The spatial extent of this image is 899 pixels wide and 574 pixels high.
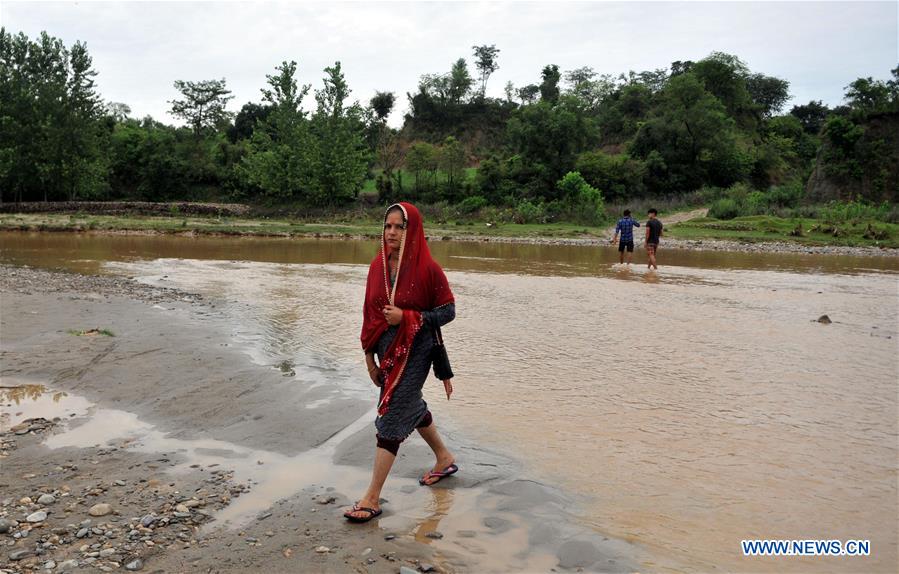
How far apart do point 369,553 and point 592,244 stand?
93.8ft

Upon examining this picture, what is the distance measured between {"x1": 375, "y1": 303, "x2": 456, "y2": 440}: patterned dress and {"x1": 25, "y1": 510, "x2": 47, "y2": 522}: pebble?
2.05 m

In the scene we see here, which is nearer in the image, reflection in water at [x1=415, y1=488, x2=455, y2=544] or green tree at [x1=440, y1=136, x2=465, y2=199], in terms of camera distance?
reflection in water at [x1=415, y1=488, x2=455, y2=544]

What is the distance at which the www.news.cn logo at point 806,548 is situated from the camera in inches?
149

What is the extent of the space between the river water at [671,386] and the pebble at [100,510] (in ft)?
8.01

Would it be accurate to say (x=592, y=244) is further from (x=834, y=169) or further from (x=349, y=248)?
(x=834, y=169)

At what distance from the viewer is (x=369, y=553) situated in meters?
3.59

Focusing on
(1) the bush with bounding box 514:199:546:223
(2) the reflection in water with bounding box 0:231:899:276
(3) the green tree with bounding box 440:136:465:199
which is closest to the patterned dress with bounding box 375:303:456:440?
(2) the reflection in water with bounding box 0:231:899:276

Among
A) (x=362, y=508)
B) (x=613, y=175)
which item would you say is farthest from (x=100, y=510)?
(x=613, y=175)

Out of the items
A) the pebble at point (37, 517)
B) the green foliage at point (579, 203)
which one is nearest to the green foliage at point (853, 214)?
the green foliage at point (579, 203)

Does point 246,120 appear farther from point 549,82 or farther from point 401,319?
point 401,319

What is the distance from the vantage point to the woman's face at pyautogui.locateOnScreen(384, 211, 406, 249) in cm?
429

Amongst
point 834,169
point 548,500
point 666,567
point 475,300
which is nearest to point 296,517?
point 548,500

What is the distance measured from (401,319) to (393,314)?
0.07m

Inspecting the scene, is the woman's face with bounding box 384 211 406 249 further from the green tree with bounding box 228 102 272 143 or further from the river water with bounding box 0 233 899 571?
the green tree with bounding box 228 102 272 143
